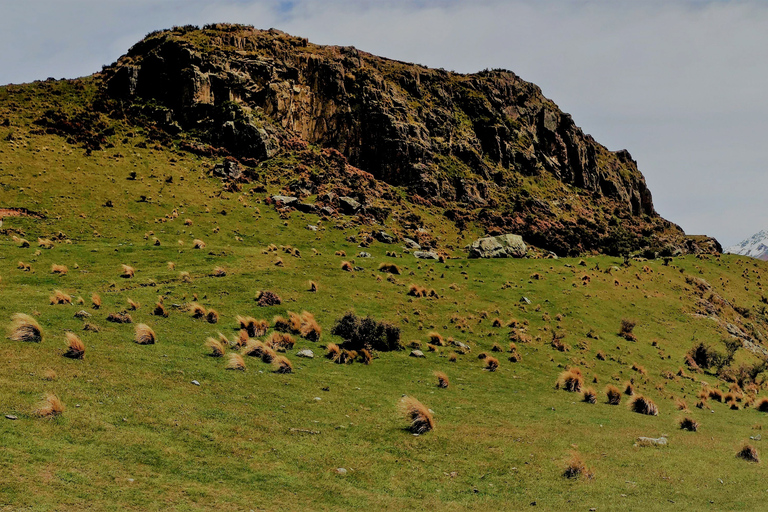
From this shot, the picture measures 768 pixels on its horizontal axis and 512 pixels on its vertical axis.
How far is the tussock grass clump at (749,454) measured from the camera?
56.0 feet

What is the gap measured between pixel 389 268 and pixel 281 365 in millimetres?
26025

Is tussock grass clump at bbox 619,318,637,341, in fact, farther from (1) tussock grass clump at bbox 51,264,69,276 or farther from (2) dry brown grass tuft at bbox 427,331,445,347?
(1) tussock grass clump at bbox 51,264,69,276

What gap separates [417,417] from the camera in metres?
16.7

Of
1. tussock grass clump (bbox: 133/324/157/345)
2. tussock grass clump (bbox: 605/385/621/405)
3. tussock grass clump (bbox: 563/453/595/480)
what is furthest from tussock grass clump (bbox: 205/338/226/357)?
tussock grass clump (bbox: 605/385/621/405)

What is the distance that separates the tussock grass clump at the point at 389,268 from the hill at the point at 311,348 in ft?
3.03

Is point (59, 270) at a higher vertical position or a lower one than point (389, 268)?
lower

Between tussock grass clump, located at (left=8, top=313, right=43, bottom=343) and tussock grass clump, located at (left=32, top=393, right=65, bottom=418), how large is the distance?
7105 mm

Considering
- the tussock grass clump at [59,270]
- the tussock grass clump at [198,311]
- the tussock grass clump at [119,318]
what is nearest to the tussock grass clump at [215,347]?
the tussock grass clump at [119,318]

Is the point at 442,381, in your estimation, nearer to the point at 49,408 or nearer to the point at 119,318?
the point at 49,408

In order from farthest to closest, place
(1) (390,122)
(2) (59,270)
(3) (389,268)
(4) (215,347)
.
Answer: (1) (390,122) < (3) (389,268) < (2) (59,270) < (4) (215,347)

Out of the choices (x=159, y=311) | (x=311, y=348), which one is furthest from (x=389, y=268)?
(x=159, y=311)

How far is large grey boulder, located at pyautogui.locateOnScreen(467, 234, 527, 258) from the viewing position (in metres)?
61.0

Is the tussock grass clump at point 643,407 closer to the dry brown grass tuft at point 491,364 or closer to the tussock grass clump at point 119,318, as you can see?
the dry brown grass tuft at point 491,364

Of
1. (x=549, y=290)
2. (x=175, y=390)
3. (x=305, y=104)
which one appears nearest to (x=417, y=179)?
(x=305, y=104)
